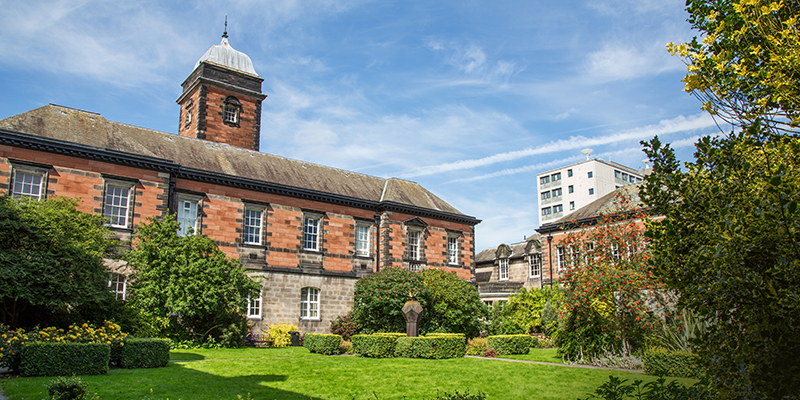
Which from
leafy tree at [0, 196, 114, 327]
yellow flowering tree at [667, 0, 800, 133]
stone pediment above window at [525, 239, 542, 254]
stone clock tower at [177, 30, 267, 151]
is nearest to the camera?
yellow flowering tree at [667, 0, 800, 133]

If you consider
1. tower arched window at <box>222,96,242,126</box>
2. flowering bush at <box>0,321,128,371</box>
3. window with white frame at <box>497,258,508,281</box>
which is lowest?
flowering bush at <box>0,321,128,371</box>

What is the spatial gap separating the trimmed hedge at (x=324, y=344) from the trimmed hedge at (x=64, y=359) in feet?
30.5

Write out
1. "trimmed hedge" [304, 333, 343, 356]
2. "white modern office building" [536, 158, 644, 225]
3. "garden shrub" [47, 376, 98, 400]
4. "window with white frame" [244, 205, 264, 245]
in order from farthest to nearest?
"white modern office building" [536, 158, 644, 225]
"window with white frame" [244, 205, 264, 245]
"trimmed hedge" [304, 333, 343, 356]
"garden shrub" [47, 376, 98, 400]

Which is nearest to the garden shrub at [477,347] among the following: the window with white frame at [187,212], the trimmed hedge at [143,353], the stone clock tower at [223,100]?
the trimmed hedge at [143,353]

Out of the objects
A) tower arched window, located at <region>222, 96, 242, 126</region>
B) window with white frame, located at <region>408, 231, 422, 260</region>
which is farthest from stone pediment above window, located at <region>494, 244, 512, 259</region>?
tower arched window, located at <region>222, 96, 242, 126</region>

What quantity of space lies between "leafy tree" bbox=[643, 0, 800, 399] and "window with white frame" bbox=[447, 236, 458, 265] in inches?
1078

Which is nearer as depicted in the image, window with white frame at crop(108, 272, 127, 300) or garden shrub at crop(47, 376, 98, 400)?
garden shrub at crop(47, 376, 98, 400)

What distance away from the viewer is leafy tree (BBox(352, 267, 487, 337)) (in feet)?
82.2

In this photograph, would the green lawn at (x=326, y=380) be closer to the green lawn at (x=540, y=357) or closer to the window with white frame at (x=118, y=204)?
the green lawn at (x=540, y=357)

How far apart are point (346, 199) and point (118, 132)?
1207 centimetres

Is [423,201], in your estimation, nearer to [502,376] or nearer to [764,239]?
[502,376]

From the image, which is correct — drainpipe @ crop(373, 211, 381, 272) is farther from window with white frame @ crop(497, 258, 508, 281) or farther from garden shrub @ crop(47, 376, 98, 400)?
garden shrub @ crop(47, 376, 98, 400)

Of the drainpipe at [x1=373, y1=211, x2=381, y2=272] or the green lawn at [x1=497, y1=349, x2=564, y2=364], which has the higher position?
the drainpipe at [x1=373, y1=211, x2=381, y2=272]

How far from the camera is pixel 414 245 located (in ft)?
108
